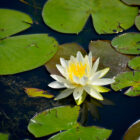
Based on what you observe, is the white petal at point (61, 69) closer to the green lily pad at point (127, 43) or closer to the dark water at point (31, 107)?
the dark water at point (31, 107)

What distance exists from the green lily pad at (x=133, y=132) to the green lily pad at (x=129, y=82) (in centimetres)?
30

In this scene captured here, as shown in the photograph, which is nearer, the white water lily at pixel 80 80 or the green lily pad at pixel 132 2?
the white water lily at pixel 80 80

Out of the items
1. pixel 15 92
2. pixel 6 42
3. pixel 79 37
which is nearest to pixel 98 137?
pixel 15 92

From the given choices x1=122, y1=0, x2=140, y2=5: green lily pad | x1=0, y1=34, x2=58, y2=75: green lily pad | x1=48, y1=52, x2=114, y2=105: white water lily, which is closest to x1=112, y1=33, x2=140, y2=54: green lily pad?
x1=48, y1=52, x2=114, y2=105: white water lily

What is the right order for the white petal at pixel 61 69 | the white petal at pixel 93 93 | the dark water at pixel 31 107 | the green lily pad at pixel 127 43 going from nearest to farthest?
the dark water at pixel 31 107 → the white petal at pixel 93 93 → the white petal at pixel 61 69 → the green lily pad at pixel 127 43

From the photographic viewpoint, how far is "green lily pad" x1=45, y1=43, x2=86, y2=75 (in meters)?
2.47

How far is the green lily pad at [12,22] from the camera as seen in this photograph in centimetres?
278

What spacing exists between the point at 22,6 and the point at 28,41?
675 millimetres

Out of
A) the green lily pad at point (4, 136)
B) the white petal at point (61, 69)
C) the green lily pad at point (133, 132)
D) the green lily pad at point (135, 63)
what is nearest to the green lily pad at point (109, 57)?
the green lily pad at point (135, 63)

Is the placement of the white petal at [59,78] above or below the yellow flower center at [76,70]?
below

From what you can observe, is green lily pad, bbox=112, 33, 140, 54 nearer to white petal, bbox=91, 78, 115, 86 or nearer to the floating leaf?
white petal, bbox=91, 78, 115, 86

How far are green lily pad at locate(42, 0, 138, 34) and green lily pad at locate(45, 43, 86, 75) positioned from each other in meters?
0.23

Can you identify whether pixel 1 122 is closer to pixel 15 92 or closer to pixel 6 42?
pixel 15 92

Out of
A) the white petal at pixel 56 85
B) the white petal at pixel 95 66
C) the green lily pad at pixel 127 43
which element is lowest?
the white petal at pixel 56 85
